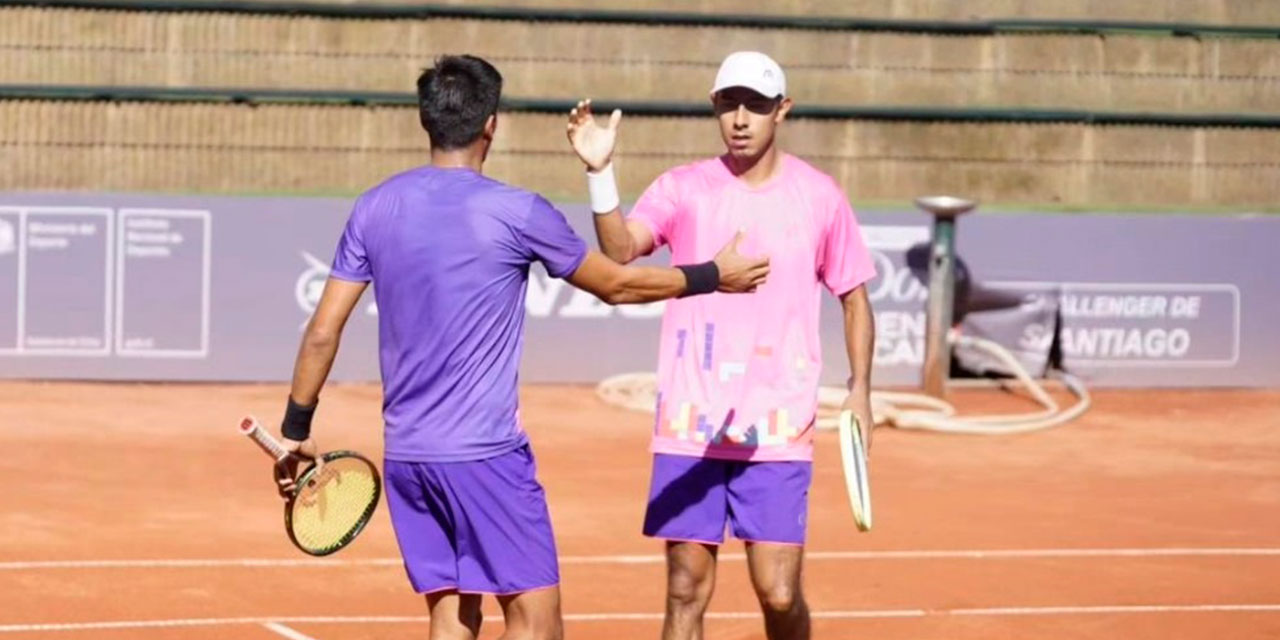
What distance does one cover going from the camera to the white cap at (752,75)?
26.0 feet

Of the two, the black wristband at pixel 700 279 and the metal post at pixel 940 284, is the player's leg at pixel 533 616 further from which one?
the metal post at pixel 940 284

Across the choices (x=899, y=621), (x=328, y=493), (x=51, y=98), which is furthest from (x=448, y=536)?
(x=51, y=98)

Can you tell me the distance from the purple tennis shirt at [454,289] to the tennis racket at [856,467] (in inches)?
54.7

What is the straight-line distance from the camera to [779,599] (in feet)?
26.2

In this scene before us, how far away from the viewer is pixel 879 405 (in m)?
19.2

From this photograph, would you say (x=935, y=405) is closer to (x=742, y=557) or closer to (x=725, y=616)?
(x=742, y=557)

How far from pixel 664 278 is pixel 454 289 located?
2.32 feet

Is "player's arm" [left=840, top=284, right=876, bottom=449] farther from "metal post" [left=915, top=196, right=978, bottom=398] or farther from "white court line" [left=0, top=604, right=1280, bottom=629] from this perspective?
"metal post" [left=915, top=196, right=978, bottom=398]

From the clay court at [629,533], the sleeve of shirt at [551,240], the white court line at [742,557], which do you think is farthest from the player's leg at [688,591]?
the white court line at [742,557]

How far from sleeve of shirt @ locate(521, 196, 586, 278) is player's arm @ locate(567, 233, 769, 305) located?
56mm

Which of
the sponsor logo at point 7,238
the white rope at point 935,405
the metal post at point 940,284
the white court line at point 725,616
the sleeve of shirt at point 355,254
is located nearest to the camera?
the sleeve of shirt at point 355,254

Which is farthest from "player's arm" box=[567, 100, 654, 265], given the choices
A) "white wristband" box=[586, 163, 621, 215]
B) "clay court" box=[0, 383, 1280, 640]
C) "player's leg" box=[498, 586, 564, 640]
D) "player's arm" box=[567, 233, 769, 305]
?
"clay court" box=[0, 383, 1280, 640]

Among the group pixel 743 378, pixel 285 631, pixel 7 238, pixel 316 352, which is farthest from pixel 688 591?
pixel 7 238

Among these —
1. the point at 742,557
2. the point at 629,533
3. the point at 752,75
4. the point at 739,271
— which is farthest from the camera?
the point at 629,533
